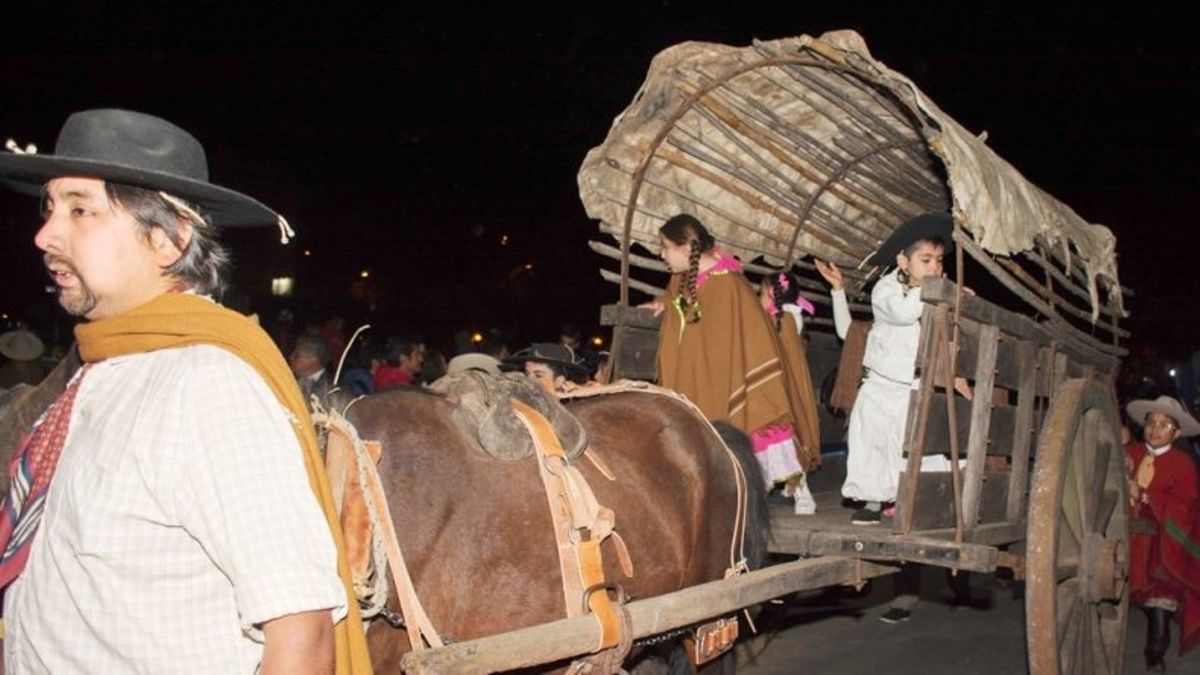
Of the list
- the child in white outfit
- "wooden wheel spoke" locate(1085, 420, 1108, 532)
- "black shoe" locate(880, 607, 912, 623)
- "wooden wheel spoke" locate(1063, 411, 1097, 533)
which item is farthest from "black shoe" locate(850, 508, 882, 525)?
"black shoe" locate(880, 607, 912, 623)

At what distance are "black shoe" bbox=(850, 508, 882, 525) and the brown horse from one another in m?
1.23

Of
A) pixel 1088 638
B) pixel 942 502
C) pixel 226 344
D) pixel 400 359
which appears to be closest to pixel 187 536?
pixel 226 344

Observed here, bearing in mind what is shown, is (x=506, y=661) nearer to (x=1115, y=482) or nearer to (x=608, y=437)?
(x=608, y=437)

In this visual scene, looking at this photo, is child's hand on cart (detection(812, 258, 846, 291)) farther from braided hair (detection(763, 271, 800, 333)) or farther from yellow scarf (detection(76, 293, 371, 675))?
yellow scarf (detection(76, 293, 371, 675))

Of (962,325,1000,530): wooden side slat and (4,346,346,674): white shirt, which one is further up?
(962,325,1000,530): wooden side slat

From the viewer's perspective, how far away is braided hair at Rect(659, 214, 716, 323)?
5355 millimetres

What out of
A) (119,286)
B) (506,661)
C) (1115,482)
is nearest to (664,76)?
(1115,482)

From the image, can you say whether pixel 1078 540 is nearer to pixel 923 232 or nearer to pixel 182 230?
pixel 923 232

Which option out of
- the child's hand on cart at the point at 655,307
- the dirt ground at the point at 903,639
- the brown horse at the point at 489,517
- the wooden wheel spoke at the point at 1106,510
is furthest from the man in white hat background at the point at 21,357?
the wooden wheel spoke at the point at 1106,510

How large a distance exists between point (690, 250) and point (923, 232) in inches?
43.9

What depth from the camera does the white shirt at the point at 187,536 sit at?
5.36 ft

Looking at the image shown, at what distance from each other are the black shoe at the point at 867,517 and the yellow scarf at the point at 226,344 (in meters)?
3.42

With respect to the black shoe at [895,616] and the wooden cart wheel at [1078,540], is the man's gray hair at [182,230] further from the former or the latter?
the black shoe at [895,616]

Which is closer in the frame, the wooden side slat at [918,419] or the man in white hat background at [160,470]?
the man in white hat background at [160,470]
